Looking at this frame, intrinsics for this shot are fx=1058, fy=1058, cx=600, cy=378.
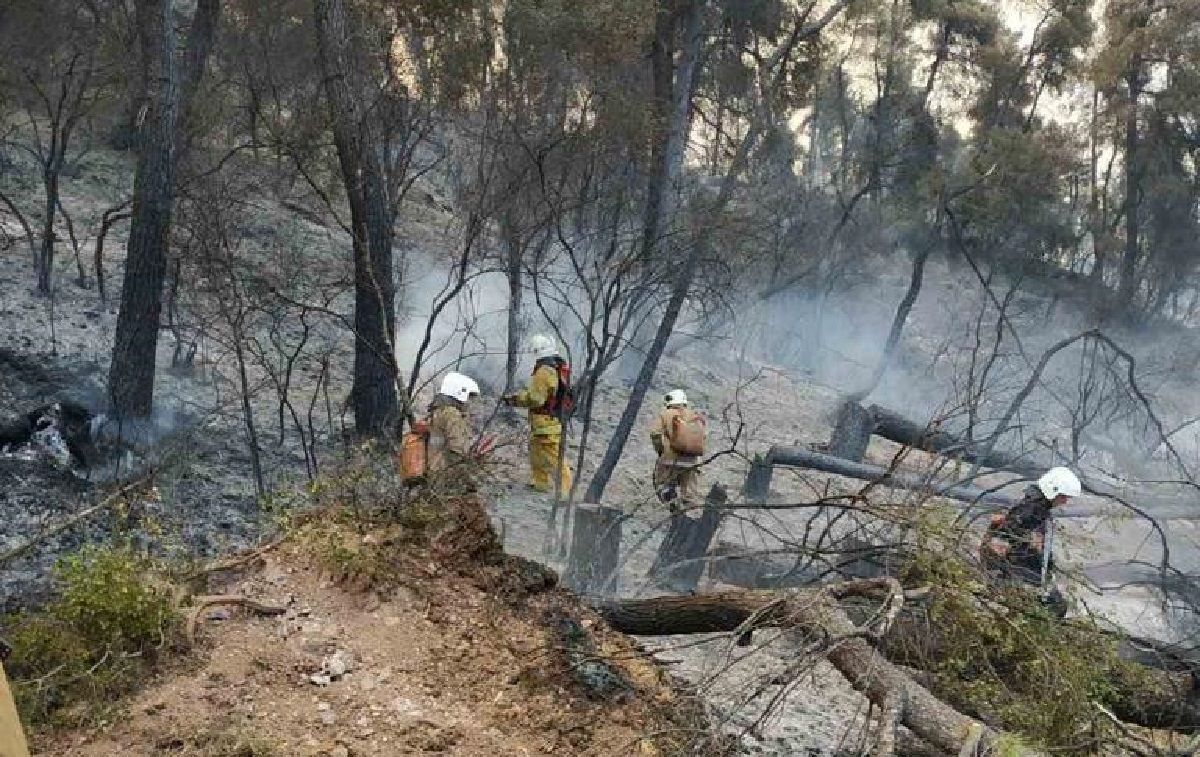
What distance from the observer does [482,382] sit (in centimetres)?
1373

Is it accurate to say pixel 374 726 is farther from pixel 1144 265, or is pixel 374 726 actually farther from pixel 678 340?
pixel 1144 265

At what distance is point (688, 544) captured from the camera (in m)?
8.43

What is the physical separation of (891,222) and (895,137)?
2512 mm

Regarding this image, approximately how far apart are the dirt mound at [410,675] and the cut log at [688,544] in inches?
145

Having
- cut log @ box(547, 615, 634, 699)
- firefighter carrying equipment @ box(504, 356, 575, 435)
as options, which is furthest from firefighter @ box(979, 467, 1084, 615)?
firefighter carrying equipment @ box(504, 356, 575, 435)

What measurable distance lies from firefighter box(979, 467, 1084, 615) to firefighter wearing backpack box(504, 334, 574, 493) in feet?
12.0

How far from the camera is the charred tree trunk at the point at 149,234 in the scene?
8.56m

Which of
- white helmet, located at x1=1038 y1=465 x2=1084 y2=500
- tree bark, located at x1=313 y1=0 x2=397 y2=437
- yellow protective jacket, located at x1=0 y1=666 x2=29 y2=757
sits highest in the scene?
tree bark, located at x1=313 y1=0 x2=397 y2=437

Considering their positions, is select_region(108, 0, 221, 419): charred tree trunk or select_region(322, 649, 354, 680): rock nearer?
select_region(322, 649, 354, 680): rock

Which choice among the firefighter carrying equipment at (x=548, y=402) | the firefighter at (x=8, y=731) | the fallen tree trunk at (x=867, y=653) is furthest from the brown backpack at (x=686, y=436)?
the firefighter at (x=8, y=731)

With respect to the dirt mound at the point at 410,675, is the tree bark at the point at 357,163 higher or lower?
higher

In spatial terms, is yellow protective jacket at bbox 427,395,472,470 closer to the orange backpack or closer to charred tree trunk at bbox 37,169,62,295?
the orange backpack

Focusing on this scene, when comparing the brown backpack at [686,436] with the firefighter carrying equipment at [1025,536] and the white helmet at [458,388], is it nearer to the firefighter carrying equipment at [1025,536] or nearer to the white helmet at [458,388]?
the white helmet at [458,388]

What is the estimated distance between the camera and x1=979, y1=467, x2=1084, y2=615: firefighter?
5252mm
